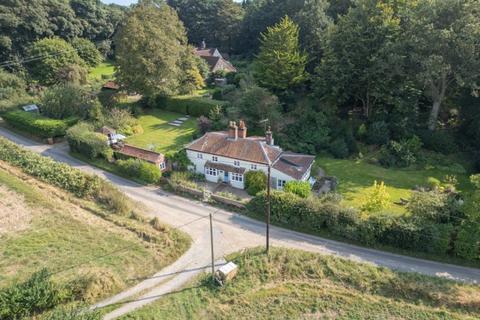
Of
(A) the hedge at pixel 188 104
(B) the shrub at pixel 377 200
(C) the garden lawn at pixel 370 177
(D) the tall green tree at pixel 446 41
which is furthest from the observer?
(A) the hedge at pixel 188 104

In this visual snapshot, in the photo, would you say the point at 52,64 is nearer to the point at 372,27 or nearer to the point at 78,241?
the point at 78,241

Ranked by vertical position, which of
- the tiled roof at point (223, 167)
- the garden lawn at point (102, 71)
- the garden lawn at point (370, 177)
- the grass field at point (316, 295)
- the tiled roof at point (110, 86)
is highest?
the garden lawn at point (102, 71)

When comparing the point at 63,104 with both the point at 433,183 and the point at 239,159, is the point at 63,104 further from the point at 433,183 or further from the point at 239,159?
the point at 433,183

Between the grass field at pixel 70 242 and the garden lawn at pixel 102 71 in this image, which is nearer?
the grass field at pixel 70 242

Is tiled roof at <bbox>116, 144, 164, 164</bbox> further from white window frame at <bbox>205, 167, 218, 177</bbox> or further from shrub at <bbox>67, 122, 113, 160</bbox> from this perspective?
white window frame at <bbox>205, 167, 218, 177</bbox>

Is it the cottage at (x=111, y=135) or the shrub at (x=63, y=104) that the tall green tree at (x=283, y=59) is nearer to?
the cottage at (x=111, y=135)

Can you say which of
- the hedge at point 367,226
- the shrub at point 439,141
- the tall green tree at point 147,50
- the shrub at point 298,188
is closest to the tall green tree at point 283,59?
the tall green tree at point 147,50

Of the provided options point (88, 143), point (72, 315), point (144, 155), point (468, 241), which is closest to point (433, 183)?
point (468, 241)
